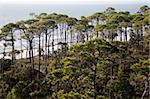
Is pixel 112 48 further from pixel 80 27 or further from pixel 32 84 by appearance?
pixel 80 27

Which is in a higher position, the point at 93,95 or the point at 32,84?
the point at 93,95

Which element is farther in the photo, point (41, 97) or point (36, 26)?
point (36, 26)

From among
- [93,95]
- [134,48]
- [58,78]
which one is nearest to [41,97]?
[58,78]

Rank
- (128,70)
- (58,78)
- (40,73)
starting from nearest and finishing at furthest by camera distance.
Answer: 1. (58,78)
2. (128,70)
3. (40,73)

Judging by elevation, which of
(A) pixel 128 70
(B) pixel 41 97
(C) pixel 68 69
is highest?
(C) pixel 68 69

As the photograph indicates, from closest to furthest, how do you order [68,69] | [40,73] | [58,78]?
[68,69] < [58,78] < [40,73]

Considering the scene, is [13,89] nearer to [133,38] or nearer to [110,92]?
[110,92]

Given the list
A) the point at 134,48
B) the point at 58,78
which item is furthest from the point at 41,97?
the point at 134,48

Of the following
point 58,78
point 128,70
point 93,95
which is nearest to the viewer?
point 93,95

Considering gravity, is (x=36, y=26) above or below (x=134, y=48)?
above
